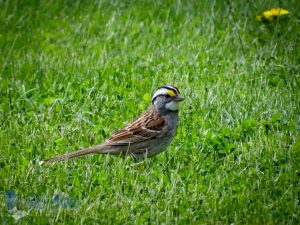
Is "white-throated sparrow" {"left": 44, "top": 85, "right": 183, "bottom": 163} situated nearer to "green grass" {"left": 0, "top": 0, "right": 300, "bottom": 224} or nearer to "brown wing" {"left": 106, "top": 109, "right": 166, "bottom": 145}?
"brown wing" {"left": 106, "top": 109, "right": 166, "bottom": 145}

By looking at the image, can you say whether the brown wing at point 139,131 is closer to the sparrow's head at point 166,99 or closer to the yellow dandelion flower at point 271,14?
the sparrow's head at point 166,99

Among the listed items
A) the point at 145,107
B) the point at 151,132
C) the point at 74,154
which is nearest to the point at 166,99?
the point at 151,132

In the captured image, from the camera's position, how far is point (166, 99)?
8117 mm

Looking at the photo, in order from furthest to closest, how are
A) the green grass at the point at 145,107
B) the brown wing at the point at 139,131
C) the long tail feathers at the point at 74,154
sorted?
the brown wing at the point at 139,131
the long tail feathers at the point at 74,154
the green grass at the point at 145,107

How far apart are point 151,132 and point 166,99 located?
407mm

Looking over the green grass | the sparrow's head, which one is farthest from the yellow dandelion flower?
the sparrow's head

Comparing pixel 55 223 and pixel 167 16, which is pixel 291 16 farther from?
pixel 55 223

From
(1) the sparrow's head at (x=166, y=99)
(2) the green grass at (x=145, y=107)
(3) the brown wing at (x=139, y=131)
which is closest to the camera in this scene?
(2) the green grass at (x=145, y=107)

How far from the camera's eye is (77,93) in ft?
31.2

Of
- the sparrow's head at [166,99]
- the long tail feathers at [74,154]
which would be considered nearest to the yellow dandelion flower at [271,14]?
the sparrow's head at [166,99]

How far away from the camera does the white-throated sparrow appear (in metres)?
7.93

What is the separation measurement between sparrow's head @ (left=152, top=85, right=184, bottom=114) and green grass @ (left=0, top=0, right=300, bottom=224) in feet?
1.41

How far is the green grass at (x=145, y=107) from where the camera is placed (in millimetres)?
6828

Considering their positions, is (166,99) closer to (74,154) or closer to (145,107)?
(145,107)
